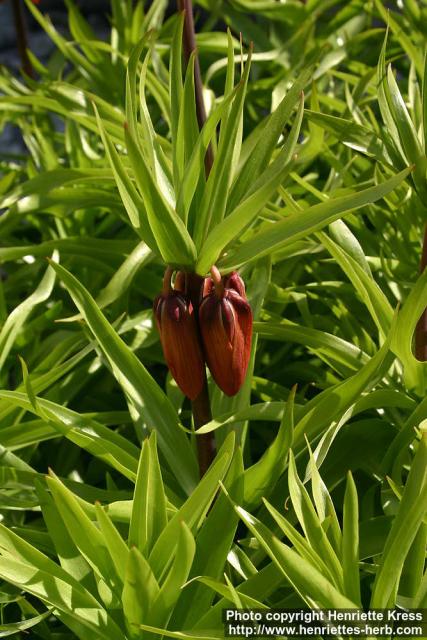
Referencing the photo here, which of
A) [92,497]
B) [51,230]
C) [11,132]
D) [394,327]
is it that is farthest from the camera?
[11,132]

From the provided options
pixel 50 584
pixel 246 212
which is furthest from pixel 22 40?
pixel 50 584

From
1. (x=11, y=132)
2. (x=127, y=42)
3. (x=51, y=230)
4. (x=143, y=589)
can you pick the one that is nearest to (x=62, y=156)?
(x=127, y=42)

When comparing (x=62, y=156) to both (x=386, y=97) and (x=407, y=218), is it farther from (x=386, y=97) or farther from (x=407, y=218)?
(x=386, y=97)

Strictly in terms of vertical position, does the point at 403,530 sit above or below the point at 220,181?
below

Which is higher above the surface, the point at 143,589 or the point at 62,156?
the point at 62,156

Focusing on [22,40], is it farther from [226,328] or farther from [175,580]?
[175,580]

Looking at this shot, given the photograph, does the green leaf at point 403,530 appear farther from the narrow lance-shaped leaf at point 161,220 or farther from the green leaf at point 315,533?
the narrow lance-shaped leaf at point 161,220

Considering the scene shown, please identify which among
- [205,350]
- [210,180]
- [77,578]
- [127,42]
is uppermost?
[127,42]
